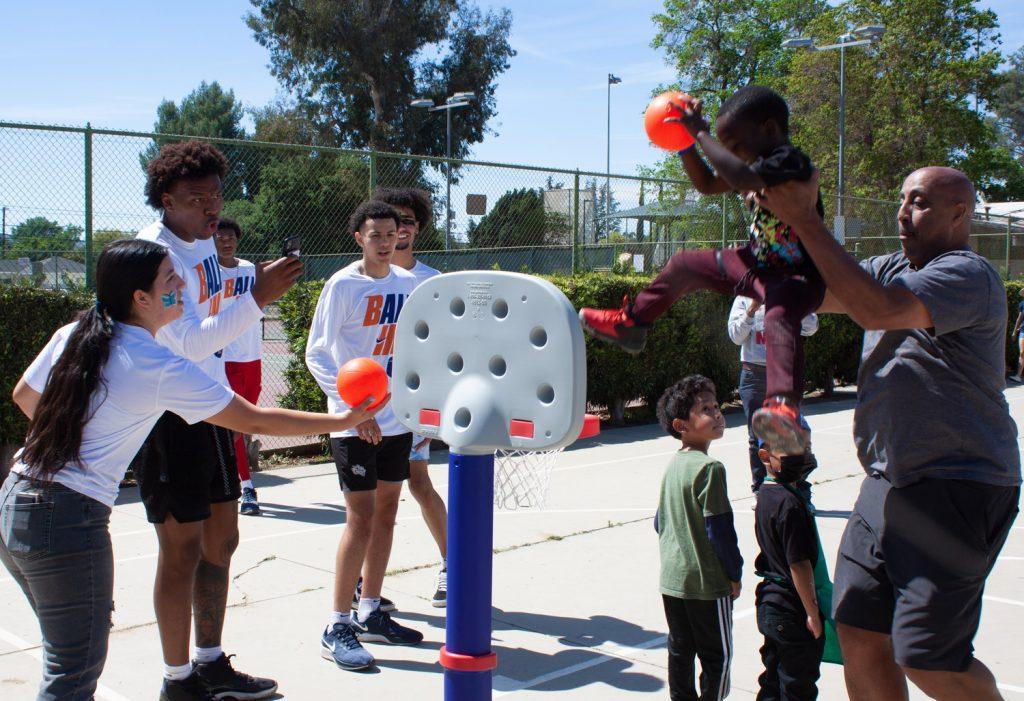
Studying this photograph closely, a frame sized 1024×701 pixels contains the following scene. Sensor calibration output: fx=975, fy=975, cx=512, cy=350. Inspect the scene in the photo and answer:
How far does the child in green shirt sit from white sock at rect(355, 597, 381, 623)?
1.74 metres

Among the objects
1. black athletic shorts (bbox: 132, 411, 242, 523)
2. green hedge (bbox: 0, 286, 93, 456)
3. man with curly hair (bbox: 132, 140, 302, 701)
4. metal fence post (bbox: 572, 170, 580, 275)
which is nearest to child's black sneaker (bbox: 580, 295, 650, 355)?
man with curly hair (bbox: 132, 140, 302, 701)

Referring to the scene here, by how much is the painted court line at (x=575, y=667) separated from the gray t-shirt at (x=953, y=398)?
2048 millimetres

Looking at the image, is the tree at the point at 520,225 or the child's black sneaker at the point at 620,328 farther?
the tree at the point at 520,225

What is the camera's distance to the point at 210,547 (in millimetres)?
4090

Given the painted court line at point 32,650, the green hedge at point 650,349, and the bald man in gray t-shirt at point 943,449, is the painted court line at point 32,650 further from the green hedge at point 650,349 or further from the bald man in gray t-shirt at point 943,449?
the green hedge at point 650,349

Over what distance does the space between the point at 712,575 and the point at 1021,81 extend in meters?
111

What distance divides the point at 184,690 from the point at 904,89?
34.9 m

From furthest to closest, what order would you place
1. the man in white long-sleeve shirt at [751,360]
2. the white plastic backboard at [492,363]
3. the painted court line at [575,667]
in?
the man in white long-sleeve shirt at [751,360]
the painted court line at [575,667]
the white plastic backboard at [492,363]

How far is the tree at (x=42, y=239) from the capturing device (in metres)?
7.71

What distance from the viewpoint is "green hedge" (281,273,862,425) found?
384 inches

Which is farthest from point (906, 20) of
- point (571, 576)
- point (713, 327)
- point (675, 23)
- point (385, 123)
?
point (571, 576)

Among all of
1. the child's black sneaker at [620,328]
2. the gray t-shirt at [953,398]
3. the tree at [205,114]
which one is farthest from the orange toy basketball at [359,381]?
the tree at [205,114]

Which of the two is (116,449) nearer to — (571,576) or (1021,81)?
(571,576)

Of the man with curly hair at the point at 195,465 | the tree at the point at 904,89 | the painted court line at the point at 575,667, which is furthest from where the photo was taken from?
the tree at the point at 904,89
